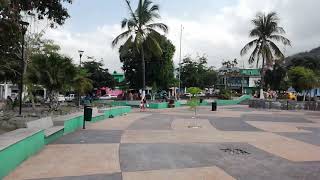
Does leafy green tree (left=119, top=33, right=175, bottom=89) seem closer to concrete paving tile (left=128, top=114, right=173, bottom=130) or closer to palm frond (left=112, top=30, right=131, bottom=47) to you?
palm frond (left=112, top=30, right=131, bottom=47)

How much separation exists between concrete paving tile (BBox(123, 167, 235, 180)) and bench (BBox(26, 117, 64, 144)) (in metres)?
4.78

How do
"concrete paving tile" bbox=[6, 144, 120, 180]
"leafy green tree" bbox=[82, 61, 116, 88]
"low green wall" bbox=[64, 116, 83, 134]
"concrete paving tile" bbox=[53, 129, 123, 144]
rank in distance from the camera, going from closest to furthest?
"concrete paving tile" bbox=[6, 144, 120, 180], "concrete paving tile" bbox=[53, 129, 123, 144], "low green wall" bbox=[64, 116, 83, 134], "leafy green tree" bbox=[82, 61, 116, 88]

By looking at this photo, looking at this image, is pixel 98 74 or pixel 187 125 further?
pixel 98 74

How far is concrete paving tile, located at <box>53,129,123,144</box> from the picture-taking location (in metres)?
14.1

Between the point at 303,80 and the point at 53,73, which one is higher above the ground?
the point at 303,80

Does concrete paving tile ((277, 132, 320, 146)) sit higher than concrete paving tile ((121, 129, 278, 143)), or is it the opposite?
concrete paving tile ((121, 129, 278, 143))

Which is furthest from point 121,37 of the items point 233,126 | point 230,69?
point 230,69

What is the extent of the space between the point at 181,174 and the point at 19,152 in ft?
11.9

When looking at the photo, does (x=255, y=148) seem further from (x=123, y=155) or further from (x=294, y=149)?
(x=123, y=155)

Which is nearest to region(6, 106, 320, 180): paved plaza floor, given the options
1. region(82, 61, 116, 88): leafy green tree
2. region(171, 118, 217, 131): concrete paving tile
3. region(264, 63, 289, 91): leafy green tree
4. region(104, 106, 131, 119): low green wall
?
region(171, 118, 217, 131): concrete paving tile

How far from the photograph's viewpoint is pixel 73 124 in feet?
57.2

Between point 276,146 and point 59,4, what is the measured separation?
7859mm

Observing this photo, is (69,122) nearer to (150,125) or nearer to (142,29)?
(150,125)

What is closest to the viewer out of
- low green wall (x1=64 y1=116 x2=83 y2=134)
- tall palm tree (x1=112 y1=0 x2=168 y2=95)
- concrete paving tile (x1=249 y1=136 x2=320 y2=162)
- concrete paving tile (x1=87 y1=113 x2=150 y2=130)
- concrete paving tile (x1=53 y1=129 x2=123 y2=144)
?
concrete paving tile (x1=249 y1=136 x2=320 y2=162)
